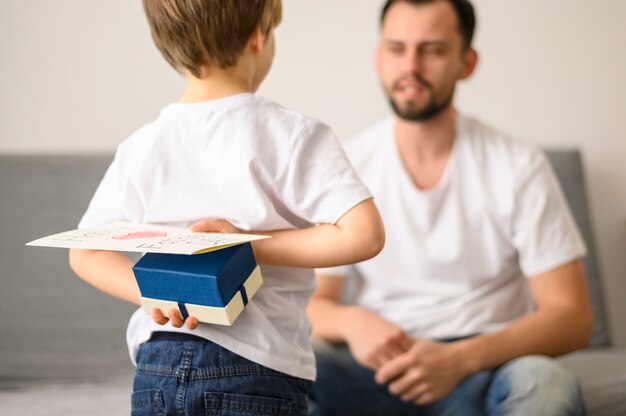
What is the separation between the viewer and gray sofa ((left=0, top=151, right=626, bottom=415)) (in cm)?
153

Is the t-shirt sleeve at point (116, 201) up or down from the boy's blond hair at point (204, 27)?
down

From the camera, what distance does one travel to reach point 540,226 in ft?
5.08

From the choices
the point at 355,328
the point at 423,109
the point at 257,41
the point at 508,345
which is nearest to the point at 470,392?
the point at 508,345

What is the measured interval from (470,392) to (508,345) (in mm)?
126

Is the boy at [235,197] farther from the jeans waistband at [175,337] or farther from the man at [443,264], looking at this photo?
the man at [443,264]

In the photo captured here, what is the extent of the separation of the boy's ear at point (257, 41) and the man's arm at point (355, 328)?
76 cm

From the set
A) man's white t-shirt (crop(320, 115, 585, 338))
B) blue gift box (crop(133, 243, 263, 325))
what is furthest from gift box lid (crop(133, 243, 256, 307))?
man's white t-shirt (crop(320, 115, 585, 338))

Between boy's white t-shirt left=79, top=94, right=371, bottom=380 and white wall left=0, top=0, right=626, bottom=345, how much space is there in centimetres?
88

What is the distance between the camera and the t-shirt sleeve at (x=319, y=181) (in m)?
0.77

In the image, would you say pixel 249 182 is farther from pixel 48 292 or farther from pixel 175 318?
pixel 48 292

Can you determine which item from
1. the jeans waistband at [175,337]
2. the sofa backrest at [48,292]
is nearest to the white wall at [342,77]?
the sofa backrest at [48,292]

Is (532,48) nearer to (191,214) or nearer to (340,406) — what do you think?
(340,406)

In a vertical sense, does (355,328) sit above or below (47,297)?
below

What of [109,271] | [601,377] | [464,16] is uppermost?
[464,16]
